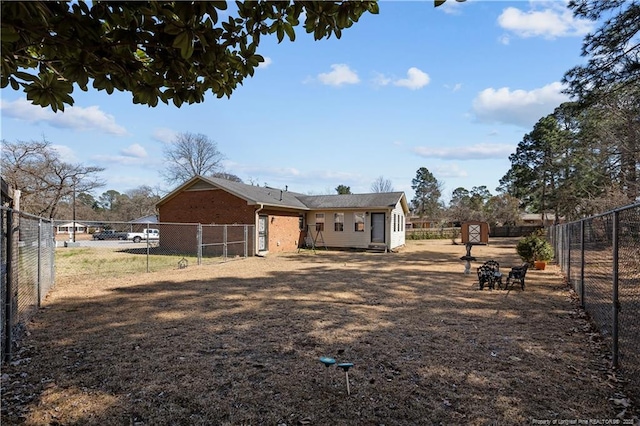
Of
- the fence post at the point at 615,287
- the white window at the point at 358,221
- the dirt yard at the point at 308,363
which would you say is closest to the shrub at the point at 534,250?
the dirt yard at the point at 308,363

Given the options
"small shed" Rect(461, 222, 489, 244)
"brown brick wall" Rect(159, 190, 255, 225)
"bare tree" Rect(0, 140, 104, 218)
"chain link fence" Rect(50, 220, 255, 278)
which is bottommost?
"chain link fence" Rect(50, 220, 255, 278)

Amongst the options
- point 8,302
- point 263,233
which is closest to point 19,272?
point 8,302

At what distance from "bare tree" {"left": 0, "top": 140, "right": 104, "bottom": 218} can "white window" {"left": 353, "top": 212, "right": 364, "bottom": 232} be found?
22360mm

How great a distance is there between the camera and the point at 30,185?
27641 millimetres

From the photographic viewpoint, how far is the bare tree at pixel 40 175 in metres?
26.1

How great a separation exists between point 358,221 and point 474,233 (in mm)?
10847

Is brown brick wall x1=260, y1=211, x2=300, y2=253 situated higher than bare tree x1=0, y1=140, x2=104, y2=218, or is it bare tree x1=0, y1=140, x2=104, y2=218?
bare tree x1=0, y1=140, x2=104, y2=218

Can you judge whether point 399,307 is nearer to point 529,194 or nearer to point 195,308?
point 195,308

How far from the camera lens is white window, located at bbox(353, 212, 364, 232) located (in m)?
22.8

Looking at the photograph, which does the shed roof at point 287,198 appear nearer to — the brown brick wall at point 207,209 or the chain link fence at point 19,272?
the brown brick wall at point 207,209

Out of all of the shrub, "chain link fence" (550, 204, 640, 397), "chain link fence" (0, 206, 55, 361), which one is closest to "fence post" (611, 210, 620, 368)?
"chain link fence" (550, 204, 640, 397)

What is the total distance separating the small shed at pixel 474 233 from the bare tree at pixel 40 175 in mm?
27751

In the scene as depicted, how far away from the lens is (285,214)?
2166 cm

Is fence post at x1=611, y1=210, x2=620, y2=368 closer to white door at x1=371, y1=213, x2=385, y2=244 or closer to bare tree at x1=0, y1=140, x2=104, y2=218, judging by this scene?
white door at x1=371, y1=213, x2=385, y2=244
